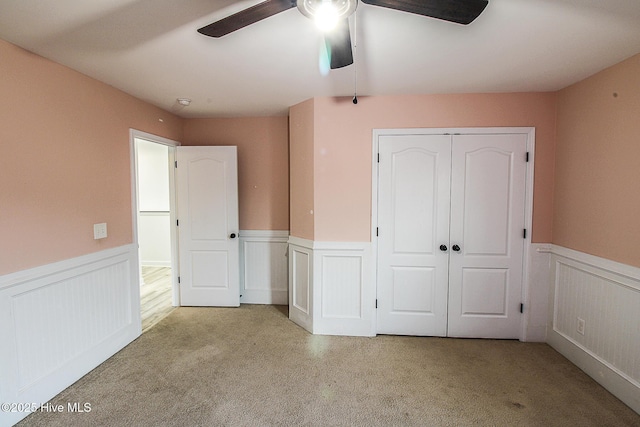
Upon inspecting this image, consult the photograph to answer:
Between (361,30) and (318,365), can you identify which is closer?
(361,30)

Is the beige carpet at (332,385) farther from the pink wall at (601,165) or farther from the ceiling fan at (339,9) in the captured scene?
the ceiling fan at (339,9)

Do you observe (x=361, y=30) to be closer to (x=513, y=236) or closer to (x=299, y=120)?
(x=299, y=120)

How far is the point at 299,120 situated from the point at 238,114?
0.96 m

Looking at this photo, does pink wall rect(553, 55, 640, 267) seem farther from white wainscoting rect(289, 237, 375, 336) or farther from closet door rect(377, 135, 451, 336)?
white wainscoting rect(289, 237, 375, 336)

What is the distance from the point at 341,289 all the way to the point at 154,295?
2.80 metres

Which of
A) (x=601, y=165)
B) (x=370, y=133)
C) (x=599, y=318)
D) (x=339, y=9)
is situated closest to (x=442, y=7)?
(x=339, y=9)

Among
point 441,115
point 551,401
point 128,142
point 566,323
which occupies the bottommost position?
point 551,401

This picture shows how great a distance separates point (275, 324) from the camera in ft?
10.8

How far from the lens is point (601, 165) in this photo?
2311mm

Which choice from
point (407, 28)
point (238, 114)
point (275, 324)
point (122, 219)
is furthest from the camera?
point (238, 114)

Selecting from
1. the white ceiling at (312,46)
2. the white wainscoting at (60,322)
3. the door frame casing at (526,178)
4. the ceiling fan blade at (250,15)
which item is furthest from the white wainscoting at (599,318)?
the white wainscoting at (60,322)

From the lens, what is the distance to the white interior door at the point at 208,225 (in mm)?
3639

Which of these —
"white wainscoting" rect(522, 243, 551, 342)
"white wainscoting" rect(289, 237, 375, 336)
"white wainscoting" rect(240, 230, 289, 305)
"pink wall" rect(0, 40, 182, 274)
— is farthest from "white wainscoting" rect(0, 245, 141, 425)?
"white wainscoting" rect(522, 243, 551, 342)

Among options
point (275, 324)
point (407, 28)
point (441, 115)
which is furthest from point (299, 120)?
point (275, 324)
